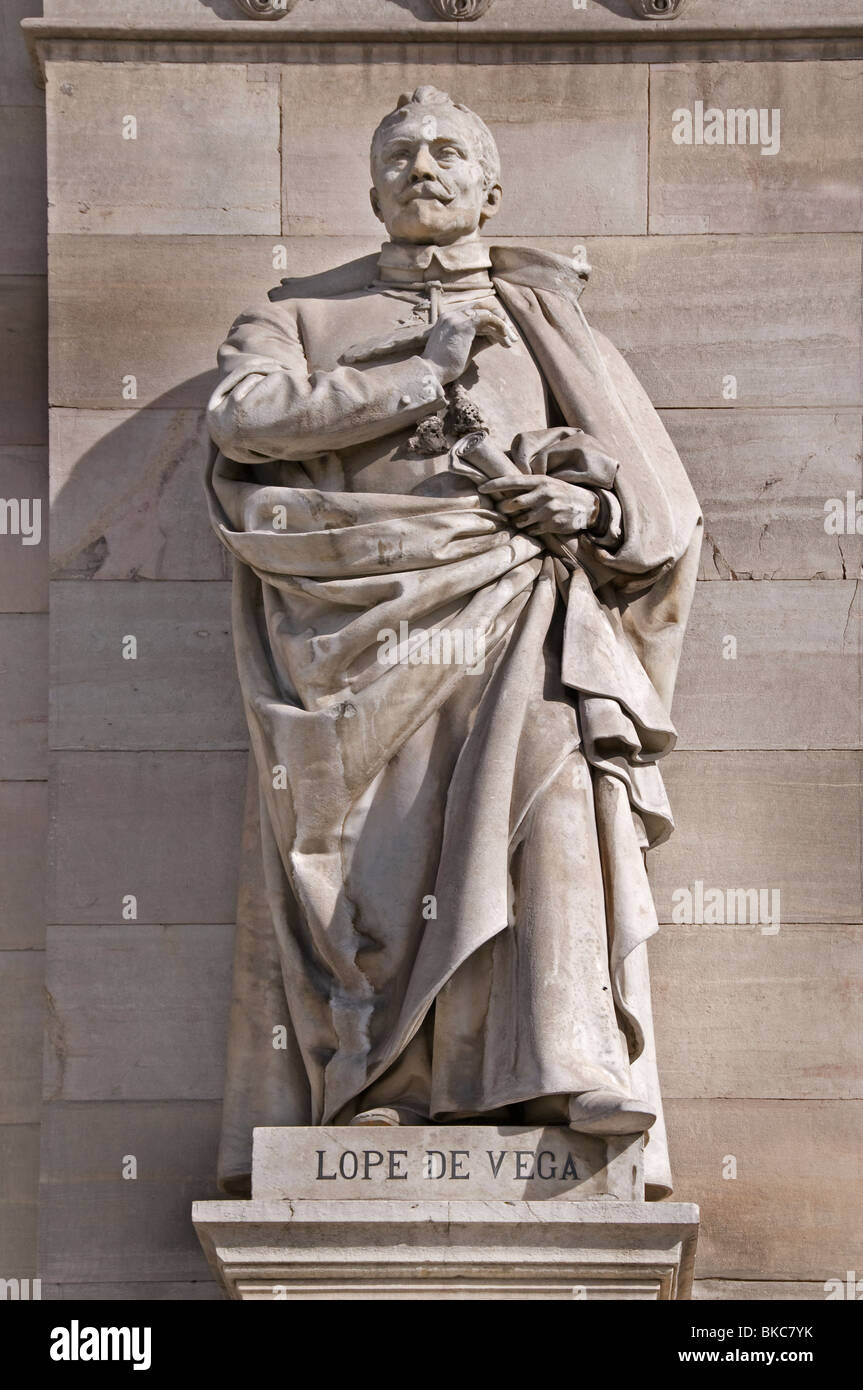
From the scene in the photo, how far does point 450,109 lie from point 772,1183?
3.86m

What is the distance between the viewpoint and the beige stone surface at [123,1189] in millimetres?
11398

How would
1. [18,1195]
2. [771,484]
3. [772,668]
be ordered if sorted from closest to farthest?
[18,1195]
[772,668]
[771,484]

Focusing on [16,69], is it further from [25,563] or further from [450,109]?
[450,109]

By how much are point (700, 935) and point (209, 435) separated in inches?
98.0

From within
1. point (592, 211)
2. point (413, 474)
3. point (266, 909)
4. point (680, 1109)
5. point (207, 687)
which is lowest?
point (680, 1109)

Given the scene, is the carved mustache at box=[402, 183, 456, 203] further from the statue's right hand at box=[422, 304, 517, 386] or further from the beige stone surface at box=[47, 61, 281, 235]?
the beige stone surface at box=[47, 61, 281, 235]

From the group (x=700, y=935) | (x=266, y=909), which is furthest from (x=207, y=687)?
(x=700, y=935)

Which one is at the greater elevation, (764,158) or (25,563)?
(764,158)

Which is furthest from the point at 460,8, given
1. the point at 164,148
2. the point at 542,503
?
the point at 542,503

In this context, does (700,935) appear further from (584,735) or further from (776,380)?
(776,380)

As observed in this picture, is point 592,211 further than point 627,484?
Yes

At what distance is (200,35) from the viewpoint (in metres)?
12.3

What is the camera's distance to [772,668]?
471 inches

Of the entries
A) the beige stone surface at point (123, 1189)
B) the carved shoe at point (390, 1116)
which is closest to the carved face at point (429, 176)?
the carved shoe at point (390, 1116)
